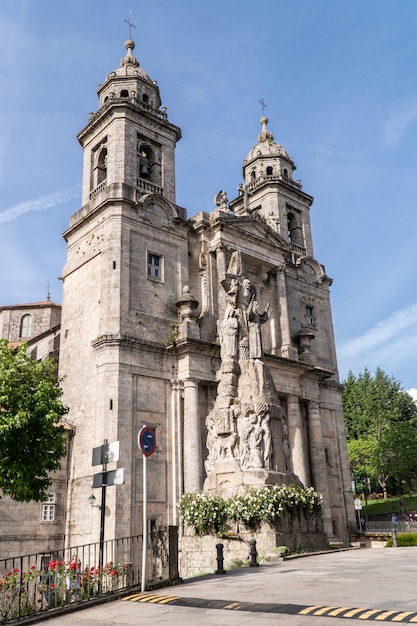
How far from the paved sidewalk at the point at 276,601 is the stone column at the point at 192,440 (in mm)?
14078

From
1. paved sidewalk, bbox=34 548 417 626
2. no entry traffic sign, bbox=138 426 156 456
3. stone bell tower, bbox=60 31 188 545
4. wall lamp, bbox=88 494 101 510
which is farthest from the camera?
stone bell tower, bbox=60 31 188 545

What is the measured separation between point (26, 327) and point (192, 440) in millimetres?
25731

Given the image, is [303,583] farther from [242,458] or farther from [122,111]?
[122,111]

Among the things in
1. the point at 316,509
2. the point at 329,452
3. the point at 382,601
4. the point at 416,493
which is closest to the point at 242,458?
the point at 316,509

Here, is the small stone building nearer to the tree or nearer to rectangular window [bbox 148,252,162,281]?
the tree

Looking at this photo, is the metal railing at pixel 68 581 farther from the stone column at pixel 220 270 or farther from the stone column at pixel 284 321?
the stone column at pixel 284 321

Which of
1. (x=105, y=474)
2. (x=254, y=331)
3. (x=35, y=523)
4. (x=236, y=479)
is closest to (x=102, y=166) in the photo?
(x=254, y=331)

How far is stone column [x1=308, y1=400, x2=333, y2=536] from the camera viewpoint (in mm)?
33878

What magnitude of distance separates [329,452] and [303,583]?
27.3 metres

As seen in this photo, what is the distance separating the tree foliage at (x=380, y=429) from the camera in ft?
177

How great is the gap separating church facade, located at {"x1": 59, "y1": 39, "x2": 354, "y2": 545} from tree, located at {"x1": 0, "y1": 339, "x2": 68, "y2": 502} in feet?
19.8

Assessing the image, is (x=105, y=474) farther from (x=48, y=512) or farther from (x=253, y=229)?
(x=253, y=229)

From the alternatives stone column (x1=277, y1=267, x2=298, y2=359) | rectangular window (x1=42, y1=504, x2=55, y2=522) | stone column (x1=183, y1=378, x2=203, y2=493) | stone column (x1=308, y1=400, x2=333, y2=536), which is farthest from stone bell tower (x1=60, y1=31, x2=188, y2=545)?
stone column (x1=308, y1=400, x2=333, y2=536)

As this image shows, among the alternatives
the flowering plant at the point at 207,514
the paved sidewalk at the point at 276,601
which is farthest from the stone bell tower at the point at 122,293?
the paved sidewalk at the point at 276,601
